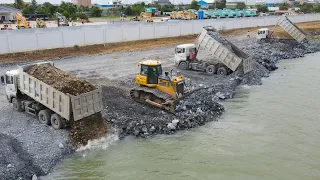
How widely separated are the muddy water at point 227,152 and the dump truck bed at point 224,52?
5456 mm

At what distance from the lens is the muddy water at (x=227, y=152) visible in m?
11.6

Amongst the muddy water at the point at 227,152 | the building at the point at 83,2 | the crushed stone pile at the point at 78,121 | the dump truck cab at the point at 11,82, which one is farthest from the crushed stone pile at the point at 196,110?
the building at the point at 83,2

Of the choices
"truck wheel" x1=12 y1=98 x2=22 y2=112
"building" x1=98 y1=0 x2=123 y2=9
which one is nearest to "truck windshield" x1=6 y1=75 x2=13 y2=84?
"truck wheel" x1=12 y1=98 x2=22 y2=112

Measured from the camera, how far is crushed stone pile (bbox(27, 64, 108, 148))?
1292cm

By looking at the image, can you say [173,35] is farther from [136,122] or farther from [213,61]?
[136,122]

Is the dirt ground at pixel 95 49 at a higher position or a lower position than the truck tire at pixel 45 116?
higher

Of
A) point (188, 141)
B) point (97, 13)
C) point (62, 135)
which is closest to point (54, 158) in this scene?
point (62, 135)

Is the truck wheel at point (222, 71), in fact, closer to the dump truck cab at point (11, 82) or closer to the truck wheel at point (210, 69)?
the truck wheel at point (210, 69)

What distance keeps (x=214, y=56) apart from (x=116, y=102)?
32.5 ft

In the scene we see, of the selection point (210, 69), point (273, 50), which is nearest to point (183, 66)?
point (210, 69)

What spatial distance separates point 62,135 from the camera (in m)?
13.1

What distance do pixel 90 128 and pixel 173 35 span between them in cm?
2913

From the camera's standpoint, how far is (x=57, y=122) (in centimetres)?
1345

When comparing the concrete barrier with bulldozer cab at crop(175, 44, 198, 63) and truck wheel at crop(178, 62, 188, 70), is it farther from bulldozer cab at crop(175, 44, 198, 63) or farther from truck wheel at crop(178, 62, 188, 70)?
truck wheel at crop(178, 62, 188, 70)
